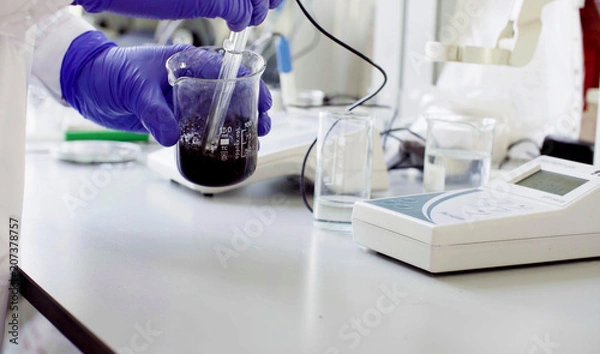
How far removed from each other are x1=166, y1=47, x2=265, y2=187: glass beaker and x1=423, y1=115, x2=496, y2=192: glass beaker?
368 mm

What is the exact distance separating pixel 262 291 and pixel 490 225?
29 centimetres

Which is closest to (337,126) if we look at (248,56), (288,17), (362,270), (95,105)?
(248,56)

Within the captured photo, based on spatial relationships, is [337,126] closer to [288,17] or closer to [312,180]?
[312,180]

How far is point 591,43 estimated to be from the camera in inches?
58.4

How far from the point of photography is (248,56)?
1020 millimetres

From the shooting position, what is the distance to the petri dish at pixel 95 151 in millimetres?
1543

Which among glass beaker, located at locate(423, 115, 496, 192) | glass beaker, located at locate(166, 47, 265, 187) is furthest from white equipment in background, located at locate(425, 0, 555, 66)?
glass beaker, located at locate(166, 47, 265, 187)

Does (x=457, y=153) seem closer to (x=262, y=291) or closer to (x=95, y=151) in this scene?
(x=262, y=291)

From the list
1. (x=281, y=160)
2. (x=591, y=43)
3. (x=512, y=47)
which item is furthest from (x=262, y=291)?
(x=591, y=43)

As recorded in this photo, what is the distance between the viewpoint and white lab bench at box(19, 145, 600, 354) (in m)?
0.67

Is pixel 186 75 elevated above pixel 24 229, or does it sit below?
above

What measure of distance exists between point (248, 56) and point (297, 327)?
1.50 feet

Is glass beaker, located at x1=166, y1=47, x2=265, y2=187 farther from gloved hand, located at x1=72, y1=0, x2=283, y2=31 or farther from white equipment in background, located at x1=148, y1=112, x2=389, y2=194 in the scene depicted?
white equipment in background, located at x1=148, y1=112, x2=389, y2=194

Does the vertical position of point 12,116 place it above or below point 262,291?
above
